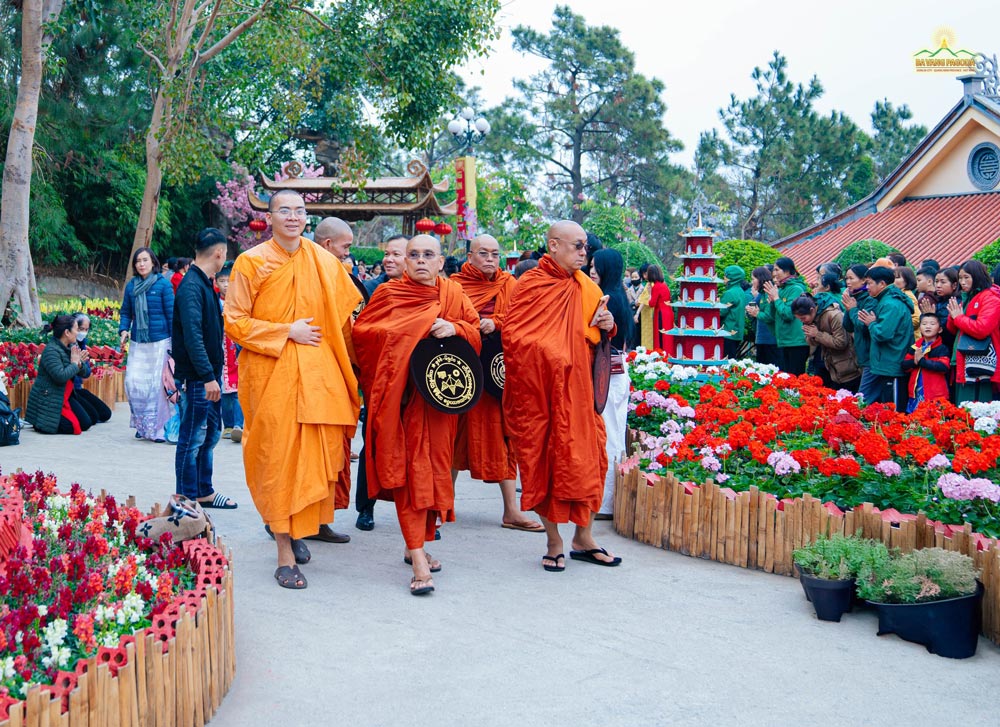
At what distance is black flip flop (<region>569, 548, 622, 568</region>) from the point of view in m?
5.45

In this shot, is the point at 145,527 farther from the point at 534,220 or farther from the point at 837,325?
the point at 534,220

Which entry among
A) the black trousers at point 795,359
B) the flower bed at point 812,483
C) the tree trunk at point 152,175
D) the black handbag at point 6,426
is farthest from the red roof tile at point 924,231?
the black handbag at point 6,426

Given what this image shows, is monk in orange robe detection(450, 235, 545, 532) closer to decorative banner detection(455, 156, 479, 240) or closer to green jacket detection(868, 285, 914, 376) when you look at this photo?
green jacket detection(868, 285, 914, 376)

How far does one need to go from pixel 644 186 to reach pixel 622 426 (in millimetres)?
31364

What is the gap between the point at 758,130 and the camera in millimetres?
33812

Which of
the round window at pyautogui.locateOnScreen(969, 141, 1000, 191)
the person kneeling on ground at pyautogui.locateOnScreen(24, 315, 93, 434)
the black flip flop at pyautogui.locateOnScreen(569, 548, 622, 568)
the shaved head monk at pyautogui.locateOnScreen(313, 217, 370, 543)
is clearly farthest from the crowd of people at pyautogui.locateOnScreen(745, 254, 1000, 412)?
the round window at pyautogui.locateOnScreen(969, 141, 1000, 191)

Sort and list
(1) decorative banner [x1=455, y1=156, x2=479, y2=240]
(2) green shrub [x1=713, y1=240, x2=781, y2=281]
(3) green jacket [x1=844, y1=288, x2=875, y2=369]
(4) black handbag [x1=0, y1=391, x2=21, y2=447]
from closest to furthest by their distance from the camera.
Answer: (3) green jacket [x1=844, y1=288, x2=875, y2=369] < (4) black handbag [x1=0, y1=391, x2=21, y2=447] < (2) green shrub [x1=713, y1=240, x2=781, y2=281] < (1) decorative banner [x1=455, y1=156, x2=479, y2=240]

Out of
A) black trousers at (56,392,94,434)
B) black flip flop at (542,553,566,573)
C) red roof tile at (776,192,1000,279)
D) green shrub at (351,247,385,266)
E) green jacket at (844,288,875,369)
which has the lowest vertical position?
black flip flop at (542,553,566,573)

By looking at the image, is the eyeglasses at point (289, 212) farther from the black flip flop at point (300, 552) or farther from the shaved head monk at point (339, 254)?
the black flip flop at point (300, 552)

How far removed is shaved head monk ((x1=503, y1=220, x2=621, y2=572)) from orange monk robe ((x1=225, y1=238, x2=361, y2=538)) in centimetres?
90

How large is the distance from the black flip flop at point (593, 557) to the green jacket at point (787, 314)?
5.08 meters

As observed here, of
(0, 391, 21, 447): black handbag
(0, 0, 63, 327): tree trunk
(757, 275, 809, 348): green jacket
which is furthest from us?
(0, 0, 63, 327): tree trunk

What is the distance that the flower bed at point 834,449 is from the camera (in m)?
4.98

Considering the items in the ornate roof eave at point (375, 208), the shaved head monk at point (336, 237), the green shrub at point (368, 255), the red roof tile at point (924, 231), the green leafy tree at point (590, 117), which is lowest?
the shaved head monk at point (336, 237)
